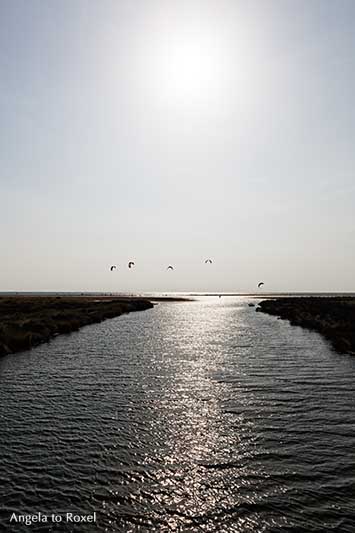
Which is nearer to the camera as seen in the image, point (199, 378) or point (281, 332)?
point (199, 378)

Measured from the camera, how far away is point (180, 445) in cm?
1423

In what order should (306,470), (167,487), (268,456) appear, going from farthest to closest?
(268,456) → (306,470) → (167,487)

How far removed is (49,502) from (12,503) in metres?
1.04

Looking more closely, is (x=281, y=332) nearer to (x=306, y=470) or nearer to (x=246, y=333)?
(x=246, y=333)

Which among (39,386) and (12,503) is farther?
(39,386)

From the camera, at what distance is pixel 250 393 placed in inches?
832

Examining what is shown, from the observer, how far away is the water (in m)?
10.0

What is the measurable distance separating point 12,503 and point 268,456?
8858 millimetres

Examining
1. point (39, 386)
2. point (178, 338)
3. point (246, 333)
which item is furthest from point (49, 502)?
point (246, 333)

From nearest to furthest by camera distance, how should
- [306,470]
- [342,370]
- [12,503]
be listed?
[12,503] → [306,470] → [342,370]

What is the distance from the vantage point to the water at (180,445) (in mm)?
10031

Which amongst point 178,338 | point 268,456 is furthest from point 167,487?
point 178,338

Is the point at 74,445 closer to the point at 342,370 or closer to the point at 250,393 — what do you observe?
the point at 250,393

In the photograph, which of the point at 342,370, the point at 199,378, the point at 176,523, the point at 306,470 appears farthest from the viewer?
the point at 342,370
